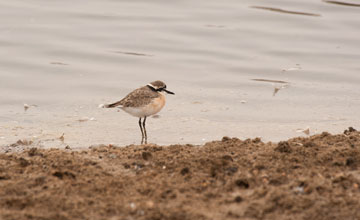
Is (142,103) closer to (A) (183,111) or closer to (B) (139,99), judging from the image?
(B) (139,99)

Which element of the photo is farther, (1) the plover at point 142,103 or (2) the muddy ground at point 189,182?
(1) the plover at point 142,103

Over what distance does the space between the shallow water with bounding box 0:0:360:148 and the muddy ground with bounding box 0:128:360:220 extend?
2322 millimetres

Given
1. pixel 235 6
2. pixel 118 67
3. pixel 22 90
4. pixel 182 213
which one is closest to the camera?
pixel 182 213

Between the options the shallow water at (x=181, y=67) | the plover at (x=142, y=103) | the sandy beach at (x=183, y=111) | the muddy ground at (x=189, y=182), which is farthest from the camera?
the shallow water at (x=181, y=67)

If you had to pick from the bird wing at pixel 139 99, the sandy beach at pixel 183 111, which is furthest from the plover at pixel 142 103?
the sandy beach at pixel 183 111

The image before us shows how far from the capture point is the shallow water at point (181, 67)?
9.89m

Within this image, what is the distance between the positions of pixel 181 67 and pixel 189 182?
751 centimetres

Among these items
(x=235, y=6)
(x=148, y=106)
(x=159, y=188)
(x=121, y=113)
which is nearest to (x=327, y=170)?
(x=159, y=188)

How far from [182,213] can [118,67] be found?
27.3 feet

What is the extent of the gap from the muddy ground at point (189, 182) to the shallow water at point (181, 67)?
7.62 ft

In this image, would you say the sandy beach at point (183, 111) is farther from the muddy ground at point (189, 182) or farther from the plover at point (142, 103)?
the plover at point (142, 103)

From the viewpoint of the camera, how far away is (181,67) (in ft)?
43.4

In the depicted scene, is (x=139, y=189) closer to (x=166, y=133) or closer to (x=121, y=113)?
(x=166, y=133)

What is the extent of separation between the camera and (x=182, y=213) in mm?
5176
